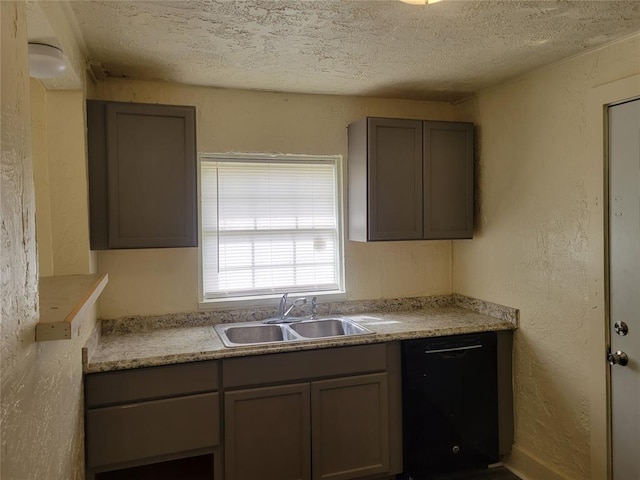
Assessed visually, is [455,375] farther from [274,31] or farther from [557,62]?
[274,31]

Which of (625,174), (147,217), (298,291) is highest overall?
(625,174)

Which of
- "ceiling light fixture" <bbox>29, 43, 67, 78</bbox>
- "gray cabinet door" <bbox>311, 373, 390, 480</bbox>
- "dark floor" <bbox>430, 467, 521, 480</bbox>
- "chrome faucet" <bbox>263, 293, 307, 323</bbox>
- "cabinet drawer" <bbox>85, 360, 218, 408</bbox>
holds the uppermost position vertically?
"ceiling light fixture" <bbox>29, 43, 67, 78</bbox>

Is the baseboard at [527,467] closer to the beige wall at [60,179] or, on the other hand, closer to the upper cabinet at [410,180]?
the upper cabinet at [410,180]

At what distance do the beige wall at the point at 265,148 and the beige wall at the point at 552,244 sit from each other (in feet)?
1.61

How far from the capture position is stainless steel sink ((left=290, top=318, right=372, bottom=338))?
2.91 metres

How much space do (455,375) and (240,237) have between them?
1.54m

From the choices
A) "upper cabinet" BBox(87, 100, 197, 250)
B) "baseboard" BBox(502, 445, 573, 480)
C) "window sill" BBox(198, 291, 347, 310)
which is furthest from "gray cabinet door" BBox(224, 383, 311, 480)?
"baseboard" BBox(502, 445, 573, 480)

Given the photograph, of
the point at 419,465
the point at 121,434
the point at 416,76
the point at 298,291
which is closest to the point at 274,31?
the point at 416,76

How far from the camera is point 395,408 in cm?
261

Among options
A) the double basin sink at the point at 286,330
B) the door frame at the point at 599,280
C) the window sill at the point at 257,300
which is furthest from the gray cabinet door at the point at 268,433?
the door frame at the point at 599,280

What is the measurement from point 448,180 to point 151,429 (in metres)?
2.20

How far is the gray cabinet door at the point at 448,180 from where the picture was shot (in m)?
2.96

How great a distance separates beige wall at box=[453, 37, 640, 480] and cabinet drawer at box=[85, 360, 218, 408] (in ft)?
5.92

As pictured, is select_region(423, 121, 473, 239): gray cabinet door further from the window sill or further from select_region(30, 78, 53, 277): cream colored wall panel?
select_region(30, 78, 53, 277): cream colored wall panel
